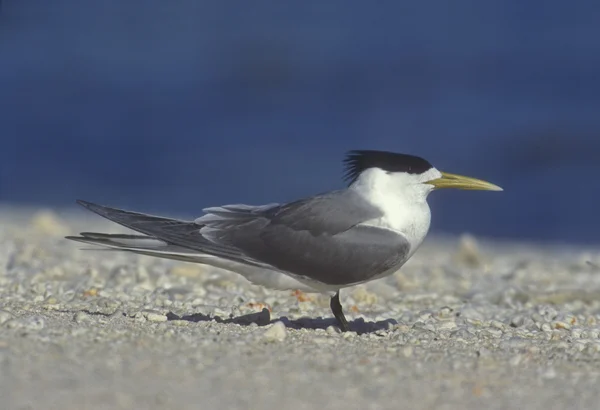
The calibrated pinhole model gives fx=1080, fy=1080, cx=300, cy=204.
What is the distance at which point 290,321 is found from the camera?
5.48 meters

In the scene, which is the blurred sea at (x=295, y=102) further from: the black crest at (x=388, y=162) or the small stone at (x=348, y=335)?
the small stone at (x=348, y=335)

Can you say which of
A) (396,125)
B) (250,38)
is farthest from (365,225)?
(250,38)

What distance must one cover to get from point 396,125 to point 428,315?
1203 cm

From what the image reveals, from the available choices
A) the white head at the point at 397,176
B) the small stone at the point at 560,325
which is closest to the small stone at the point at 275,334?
the white head at the point at 397,176

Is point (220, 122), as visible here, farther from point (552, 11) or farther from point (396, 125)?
point (552, 11)

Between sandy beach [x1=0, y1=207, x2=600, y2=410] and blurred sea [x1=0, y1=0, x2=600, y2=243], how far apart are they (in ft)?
20.0

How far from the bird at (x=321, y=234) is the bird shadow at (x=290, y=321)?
0.10 meters

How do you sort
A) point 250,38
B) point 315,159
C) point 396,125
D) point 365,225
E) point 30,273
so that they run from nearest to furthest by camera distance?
point 365,225, point 30,273, point 315,159, point 396,125, point 250,38

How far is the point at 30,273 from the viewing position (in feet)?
21.6

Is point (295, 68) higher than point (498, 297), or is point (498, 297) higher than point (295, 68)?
point (295, 68)

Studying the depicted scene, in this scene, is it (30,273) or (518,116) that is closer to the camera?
(30,273)

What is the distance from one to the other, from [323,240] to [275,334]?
782 millimetres

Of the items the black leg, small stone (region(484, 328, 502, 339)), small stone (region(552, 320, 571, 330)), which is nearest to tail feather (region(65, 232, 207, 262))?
the black leg

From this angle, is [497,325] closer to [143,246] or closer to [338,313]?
[338,313]
